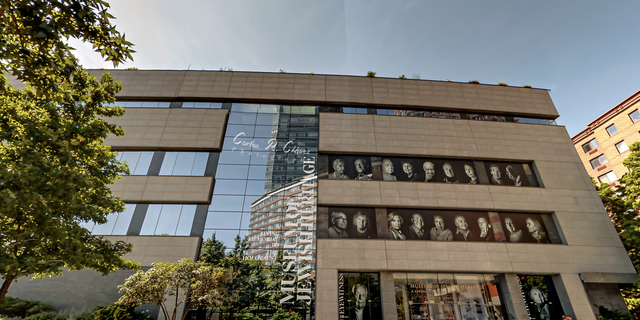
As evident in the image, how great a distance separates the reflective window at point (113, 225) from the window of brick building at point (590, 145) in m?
59.2

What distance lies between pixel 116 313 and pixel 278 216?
11444 mm

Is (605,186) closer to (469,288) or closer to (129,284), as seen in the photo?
(469,288)

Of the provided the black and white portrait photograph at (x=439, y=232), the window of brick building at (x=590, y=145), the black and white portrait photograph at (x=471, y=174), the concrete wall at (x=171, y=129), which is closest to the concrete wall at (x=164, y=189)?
the concrete wall at (x=171, y=129)

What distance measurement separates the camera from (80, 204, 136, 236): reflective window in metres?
19.4

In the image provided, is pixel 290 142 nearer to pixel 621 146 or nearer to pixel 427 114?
pixel 427 114

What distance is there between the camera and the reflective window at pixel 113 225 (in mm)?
19422

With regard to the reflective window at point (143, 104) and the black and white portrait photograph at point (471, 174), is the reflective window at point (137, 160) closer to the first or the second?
the reflective window at point (143, 104)

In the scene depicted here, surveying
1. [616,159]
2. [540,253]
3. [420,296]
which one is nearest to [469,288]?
[420,296]

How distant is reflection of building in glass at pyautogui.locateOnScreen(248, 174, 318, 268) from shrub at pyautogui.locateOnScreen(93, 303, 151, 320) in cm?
793

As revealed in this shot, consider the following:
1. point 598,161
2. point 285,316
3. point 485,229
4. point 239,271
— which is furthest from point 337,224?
point 598,161

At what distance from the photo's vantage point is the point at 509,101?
26188mm

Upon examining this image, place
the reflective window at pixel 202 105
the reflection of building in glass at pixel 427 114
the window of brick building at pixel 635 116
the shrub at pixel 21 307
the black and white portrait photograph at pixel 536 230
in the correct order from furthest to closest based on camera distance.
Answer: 1. the window of brick building at pixel 635 116
2. the reflection of building in glass at pixel 427 114
3. the reflective window at pixel 202 105
4. the black and white portrait photograph at pixel 536 230
5. the shrub at pixel 21 307

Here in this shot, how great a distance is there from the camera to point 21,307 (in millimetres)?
16594

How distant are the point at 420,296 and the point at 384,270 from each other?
10.2 feet
